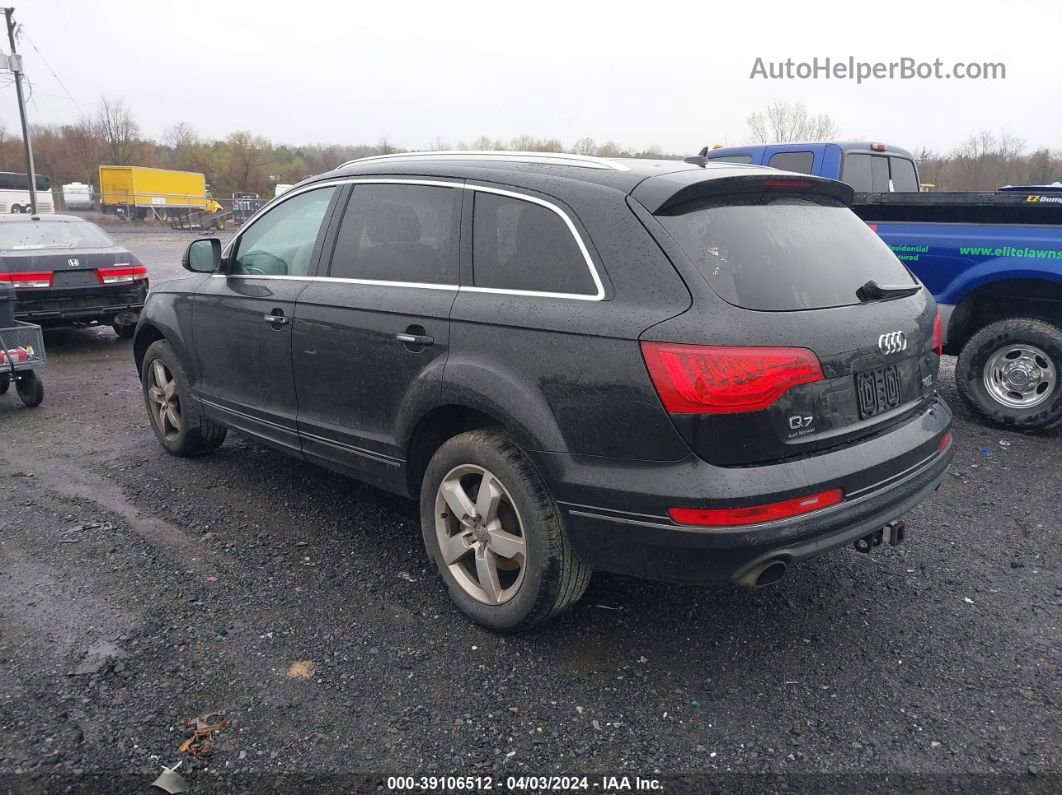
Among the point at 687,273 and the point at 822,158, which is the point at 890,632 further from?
the point at 822,158

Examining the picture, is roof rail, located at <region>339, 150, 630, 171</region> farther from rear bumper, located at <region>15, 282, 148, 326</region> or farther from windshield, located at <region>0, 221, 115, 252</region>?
windshield, located at <region>0, 221, 115, 252</region>

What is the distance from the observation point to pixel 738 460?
2561 millimetres

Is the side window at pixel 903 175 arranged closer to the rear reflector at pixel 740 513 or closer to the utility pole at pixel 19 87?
the rear reflector at pixel 740 513

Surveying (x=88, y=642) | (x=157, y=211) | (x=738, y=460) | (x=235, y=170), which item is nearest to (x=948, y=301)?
(x=738, y=460)

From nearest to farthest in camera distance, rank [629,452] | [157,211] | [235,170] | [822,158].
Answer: [629,452] < [822,158] < [157,211] < [235,170]

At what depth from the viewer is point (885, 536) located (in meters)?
3.06

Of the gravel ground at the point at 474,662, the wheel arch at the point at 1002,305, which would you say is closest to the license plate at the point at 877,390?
the gravel ground at the point at 474,662

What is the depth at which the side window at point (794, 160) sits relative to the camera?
9.05 metres

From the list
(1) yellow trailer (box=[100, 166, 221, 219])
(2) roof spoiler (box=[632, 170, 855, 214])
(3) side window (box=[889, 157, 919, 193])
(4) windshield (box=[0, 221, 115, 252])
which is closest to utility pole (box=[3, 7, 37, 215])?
(1) yellow trailer (box=[100, 166, 221, 219])

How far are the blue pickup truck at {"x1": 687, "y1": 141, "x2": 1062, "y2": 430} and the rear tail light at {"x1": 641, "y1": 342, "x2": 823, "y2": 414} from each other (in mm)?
3409

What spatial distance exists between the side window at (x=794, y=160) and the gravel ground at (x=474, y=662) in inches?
216

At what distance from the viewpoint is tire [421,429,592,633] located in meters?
2.93

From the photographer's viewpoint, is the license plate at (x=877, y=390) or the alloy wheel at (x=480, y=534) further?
the alloy wheel at (x=480, y=534)

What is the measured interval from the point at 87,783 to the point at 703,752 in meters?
1.91
